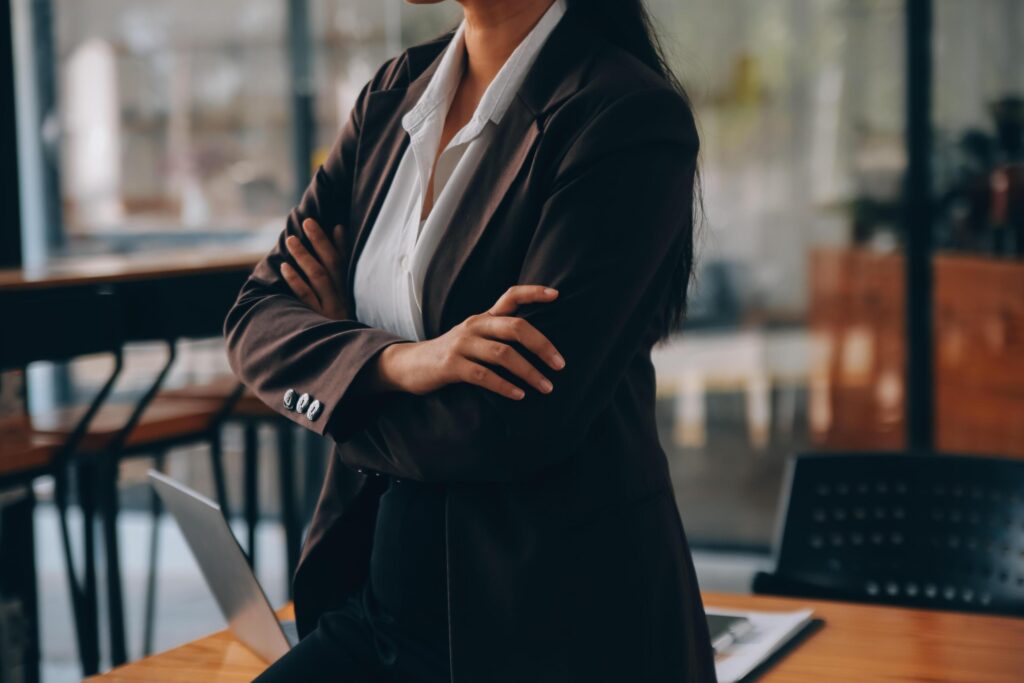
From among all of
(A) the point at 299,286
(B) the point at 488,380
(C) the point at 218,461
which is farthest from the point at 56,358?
(B) the point at 488,380

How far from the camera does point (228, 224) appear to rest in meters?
5.29

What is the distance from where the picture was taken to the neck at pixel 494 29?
4.52 ft

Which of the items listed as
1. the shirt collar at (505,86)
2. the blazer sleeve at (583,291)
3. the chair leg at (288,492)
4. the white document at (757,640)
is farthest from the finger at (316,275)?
the chair leg at (288,492)

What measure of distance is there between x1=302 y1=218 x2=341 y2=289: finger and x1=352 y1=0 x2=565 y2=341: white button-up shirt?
0.06 meters

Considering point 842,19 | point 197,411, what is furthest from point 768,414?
point 197,411

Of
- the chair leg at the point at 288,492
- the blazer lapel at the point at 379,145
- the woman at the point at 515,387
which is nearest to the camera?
the woman at the point at 515,387

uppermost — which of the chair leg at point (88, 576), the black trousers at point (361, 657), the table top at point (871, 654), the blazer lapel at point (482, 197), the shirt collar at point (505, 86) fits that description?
the shirt collar at point (505, 86)

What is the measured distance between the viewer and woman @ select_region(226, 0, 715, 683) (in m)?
A: 1.17

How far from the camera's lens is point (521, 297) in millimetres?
1193

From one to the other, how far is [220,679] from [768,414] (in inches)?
140

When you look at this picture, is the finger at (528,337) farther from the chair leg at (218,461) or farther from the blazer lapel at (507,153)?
the chair leg at (218,461)

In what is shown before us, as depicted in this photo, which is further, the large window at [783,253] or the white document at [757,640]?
the large window at [783,253]

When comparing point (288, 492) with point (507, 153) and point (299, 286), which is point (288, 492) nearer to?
point (299, 286)

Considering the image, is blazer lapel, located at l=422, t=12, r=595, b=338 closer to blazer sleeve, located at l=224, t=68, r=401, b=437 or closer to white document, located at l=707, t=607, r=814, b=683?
blazer sleeve, located at l=224, t=68, r=401, b=437
